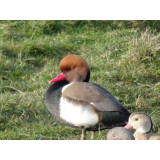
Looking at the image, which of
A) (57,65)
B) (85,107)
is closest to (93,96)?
(85,107)

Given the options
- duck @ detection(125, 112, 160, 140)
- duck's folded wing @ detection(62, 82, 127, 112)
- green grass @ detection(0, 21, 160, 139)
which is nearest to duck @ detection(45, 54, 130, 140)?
duck's folded wing @ detection(62, 82, 127, 112)

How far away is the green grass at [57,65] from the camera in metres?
5.55

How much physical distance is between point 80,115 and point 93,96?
24 centimetres

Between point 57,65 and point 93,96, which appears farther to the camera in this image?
point 57,65

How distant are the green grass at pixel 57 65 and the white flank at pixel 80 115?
270mm

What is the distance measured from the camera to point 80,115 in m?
4.83

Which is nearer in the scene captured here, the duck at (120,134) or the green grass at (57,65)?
the duck at (120,134)

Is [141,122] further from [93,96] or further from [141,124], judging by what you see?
[93,96]

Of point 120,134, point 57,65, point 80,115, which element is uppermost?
point 57,65

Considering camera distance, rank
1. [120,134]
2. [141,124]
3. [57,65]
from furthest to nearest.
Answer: [57,65] → [141,124] → [120,134]

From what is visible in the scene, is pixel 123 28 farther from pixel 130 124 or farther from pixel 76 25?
pixel 130 124

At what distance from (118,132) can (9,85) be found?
7.98 feet

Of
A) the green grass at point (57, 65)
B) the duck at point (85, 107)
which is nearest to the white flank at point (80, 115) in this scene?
the duck at point (85, 107)

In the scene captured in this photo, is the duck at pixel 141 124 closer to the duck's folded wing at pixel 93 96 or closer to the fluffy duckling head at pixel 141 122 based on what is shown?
the fluffy duckling head at pixel 141 122
